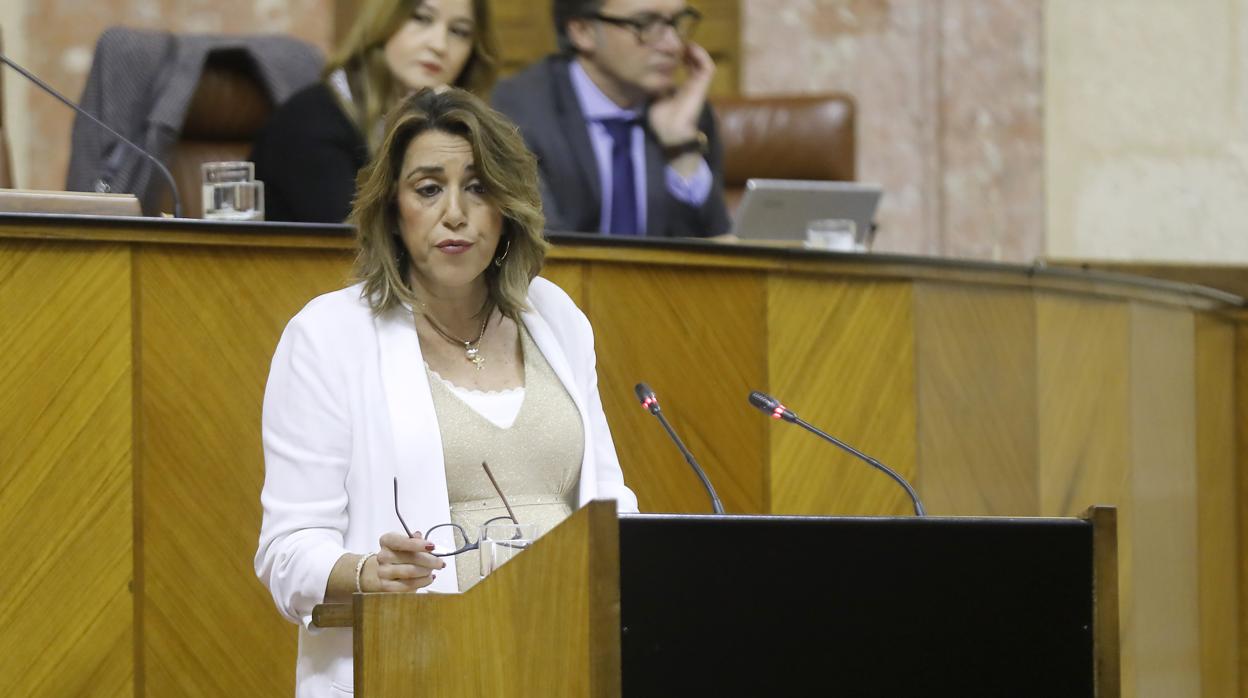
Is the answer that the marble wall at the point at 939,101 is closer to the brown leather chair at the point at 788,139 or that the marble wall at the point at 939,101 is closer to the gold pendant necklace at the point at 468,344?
the brown leather chair at the point at 788,139

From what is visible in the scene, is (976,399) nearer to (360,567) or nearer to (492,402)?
(492,402)

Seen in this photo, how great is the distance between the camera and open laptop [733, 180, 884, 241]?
3.84m

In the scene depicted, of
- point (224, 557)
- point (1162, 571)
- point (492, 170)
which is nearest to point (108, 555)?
point (224, 557)

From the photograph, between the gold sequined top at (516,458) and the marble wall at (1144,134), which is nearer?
the gold sequined top at (516,458)

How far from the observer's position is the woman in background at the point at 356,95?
338 cm

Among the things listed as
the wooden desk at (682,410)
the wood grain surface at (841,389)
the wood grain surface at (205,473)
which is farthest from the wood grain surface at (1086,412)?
the wood grain surface at (205,473)

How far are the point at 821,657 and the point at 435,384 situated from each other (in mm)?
716

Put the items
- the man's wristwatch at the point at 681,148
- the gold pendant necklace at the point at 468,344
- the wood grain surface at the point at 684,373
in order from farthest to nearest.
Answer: the man's wristwatch at the point at 681,148
the wood grain surface at the point at 684,373
the gold pendant necklace at the point at 468,344

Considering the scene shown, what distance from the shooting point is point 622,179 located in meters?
3.82

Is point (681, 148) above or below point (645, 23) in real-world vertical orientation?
below

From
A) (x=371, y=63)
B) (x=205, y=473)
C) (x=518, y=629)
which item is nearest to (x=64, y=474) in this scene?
(x=205, y=473)

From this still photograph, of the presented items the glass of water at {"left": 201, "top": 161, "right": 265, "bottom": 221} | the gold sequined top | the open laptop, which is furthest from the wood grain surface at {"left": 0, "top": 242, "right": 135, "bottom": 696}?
the open laptop

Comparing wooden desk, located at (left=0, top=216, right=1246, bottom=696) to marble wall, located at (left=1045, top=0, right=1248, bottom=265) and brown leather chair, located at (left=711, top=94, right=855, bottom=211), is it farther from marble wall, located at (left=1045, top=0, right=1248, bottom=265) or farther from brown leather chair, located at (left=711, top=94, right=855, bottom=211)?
marble wall, located at (left=1045, top=0, right=1248, bottom=265)

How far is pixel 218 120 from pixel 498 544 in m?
2.41
